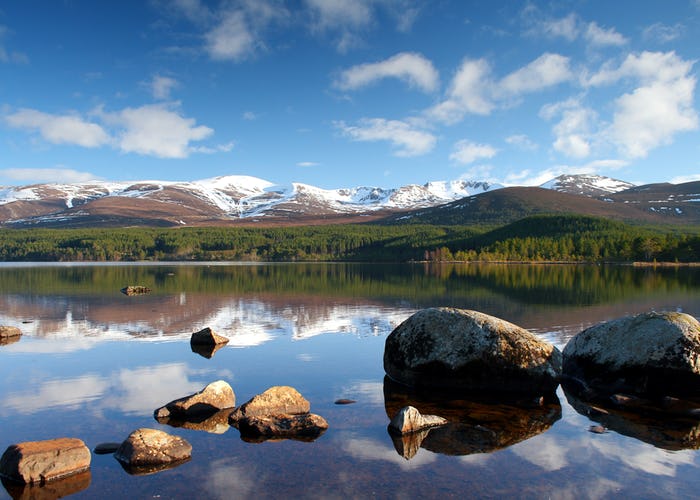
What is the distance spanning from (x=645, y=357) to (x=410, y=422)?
29.3 feet

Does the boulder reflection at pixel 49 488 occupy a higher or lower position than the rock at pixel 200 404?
lower

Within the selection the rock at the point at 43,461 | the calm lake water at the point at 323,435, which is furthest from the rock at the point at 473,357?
the rock at the point at 43,461

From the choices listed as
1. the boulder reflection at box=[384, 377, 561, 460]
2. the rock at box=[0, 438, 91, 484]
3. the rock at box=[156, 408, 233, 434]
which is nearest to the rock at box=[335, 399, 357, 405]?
the boulder reflection at box=[384, 377, 561, 460]

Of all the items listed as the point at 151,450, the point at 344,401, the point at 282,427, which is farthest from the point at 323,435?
the point at 151,450

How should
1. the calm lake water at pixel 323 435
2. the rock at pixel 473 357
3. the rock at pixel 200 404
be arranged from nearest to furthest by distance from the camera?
the calm lake water at pixel 323 435, the rock at pixel 200 404, the rock at pixel 473 357

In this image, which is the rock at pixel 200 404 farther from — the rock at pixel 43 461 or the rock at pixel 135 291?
the rock at pixel 135 291

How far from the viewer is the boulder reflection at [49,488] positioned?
33.9ft

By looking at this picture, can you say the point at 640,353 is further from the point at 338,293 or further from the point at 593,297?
the point at 338,293

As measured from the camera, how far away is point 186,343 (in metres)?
26.9

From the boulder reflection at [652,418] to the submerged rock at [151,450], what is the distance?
36.5 feet

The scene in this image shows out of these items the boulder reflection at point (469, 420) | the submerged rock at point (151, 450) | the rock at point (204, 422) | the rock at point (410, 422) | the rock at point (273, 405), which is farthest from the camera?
the rock at point (273, 405)

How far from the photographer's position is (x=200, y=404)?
15109 mm

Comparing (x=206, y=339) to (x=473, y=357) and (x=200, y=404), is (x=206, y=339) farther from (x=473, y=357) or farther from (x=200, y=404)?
(x=473, y=357)

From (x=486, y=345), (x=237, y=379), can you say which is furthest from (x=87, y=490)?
(x=486, y=345)
